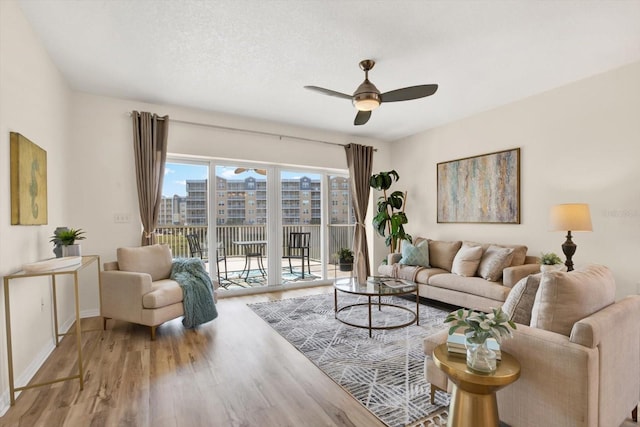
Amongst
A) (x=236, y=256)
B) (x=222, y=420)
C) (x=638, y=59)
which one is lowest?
(x=222, y=420)

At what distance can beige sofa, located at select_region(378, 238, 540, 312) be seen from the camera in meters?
3.54

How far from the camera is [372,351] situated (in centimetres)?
278

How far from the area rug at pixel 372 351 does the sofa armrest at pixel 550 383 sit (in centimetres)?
46

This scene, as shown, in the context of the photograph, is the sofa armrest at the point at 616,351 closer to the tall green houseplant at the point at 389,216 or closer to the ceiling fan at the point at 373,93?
the ceiling fan at the point at 373,93

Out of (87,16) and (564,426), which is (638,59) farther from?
(87,16)

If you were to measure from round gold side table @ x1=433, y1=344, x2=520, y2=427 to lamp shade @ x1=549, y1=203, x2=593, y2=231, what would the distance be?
2347mm

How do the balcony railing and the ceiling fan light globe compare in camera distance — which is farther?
the balcony railing

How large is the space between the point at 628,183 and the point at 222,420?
13.8 feet

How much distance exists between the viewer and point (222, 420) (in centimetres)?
186

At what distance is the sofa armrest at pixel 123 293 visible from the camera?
3117 mm

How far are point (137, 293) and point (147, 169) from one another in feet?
5.63

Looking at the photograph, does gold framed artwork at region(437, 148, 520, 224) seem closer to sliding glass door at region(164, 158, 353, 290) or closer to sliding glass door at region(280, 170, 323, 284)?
sliding glass door at region(164, 158, 353, 290)

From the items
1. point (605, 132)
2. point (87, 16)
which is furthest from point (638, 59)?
point (87, 16)

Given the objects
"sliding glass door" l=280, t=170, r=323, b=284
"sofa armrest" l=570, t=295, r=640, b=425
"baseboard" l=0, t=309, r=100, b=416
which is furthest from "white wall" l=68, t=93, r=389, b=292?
"sofa armrest" l=570, t=295, r=640, b=425
